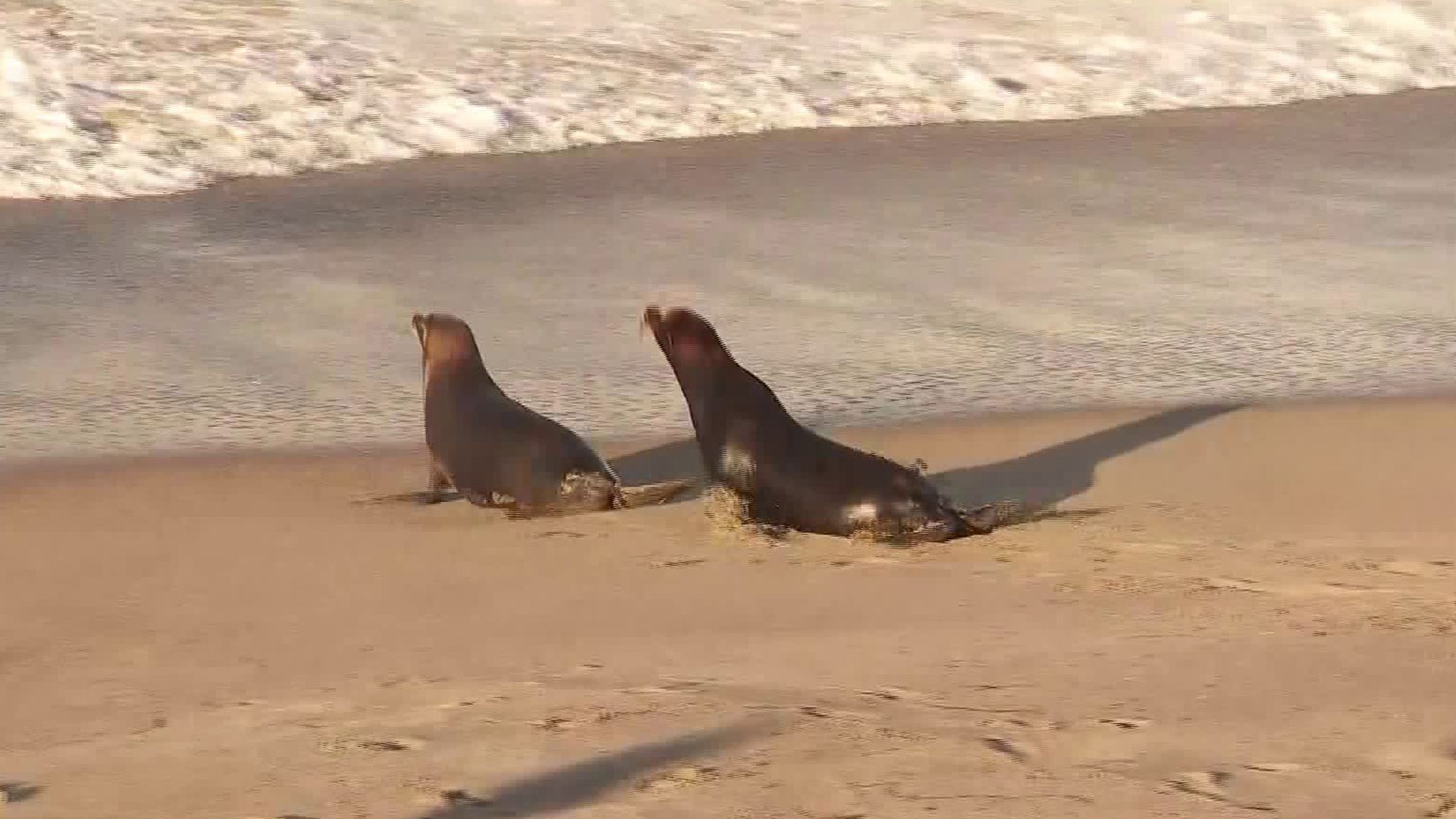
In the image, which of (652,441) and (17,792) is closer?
(17,792)

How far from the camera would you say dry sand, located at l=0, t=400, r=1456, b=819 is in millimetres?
3477

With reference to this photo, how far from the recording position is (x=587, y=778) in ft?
11.5

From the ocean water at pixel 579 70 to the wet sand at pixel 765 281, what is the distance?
44cm

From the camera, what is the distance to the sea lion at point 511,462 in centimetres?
539

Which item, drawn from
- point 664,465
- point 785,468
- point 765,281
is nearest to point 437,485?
point 664,465

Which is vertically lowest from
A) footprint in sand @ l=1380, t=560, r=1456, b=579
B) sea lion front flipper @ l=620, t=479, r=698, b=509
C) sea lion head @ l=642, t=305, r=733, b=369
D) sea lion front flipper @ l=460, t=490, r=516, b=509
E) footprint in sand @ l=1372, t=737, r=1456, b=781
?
sea lion front flipper @ l=460, t=490, r=516, b=509

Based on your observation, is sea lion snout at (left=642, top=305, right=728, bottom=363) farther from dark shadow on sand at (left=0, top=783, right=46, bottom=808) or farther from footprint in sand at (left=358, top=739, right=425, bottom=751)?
dark shadow on sand at (left=0, top=783, right=46, bottom=808)

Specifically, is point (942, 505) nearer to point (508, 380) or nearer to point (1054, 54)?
point (508, 380)

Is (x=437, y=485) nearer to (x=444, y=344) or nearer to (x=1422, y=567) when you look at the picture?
(x=444, y=344)

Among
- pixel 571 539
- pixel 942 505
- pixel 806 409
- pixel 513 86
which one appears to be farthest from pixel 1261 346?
pixel 513 86

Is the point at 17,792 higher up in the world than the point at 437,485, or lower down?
lower down

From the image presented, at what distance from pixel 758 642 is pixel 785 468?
0.97 meters

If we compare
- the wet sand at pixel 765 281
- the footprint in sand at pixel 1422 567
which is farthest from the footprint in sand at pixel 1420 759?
the wet sand at pixel 765 281

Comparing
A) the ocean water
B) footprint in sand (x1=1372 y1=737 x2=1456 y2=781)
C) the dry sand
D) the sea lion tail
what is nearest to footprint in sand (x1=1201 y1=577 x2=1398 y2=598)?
the dry sand
